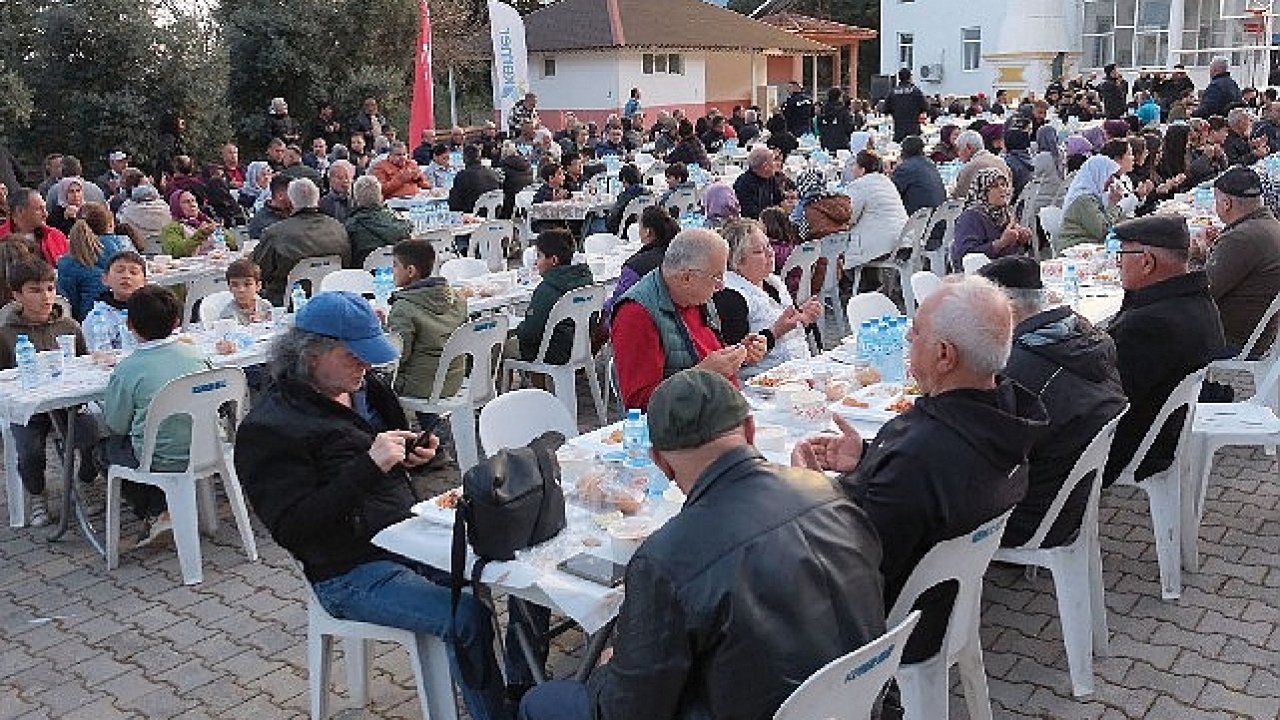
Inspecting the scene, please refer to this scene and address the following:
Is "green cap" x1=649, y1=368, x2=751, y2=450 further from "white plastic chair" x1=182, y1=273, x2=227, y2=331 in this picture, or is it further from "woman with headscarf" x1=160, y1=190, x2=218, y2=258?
"woman with headscarf" x1=160, y1=190, x2=218, y2=258

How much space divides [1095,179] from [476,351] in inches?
203

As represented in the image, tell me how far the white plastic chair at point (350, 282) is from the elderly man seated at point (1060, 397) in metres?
4.67

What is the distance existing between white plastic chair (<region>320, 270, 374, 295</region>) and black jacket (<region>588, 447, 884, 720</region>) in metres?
5.41

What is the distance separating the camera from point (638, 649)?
2.32 meters

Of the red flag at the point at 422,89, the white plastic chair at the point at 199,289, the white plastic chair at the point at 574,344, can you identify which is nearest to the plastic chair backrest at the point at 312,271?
the white plastic chair at the point at 199,289

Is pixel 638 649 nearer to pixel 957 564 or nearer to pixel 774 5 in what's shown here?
pixel 957 564

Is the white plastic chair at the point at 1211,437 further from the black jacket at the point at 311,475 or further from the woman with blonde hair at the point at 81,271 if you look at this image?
the woman with blonde hair at the point at 81,271

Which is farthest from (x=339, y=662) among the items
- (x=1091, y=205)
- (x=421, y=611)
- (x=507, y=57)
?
(x=507, y=57)

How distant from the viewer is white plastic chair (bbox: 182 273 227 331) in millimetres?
8094

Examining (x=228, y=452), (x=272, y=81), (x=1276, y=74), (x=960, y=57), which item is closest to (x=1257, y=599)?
(x=228, y=452)

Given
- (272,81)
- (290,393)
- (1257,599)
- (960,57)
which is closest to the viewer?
(290,393)

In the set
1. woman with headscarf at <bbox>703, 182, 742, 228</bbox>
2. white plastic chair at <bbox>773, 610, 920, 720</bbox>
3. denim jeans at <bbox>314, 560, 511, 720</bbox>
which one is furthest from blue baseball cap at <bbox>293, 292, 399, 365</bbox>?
woman with headscarf at <bbox>703, 182, 742, 228</bbox>

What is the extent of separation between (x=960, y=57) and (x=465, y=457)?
32.0 m

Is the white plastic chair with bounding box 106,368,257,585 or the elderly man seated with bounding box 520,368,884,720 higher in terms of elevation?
the elderly man seated with bounding box 520,368,884,720
